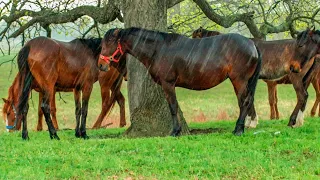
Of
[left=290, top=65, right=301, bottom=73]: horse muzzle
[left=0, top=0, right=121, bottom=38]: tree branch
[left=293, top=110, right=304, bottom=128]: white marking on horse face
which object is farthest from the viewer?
[left=0, top=0, right=121, bottom=38]: tree branch

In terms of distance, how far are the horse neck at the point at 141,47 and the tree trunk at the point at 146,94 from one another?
1020 millimetres

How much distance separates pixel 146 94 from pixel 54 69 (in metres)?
2.09

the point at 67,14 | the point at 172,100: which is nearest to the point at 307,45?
the point at 172,100

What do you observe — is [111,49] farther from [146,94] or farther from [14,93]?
[14,93]

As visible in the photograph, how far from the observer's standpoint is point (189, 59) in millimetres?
10523

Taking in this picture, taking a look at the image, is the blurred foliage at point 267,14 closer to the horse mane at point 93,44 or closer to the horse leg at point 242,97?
the horse mane at point 93,44

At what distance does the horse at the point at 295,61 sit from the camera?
11727mm

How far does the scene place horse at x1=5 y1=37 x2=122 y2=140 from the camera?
10.6 m

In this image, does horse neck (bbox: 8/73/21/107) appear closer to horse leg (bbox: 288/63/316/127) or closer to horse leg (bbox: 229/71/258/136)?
horse leg (bbox: 229/71/258/136)

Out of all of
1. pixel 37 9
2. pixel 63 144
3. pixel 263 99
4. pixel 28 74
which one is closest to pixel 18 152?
pixel 63 144

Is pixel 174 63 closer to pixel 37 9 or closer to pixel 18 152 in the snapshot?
pixel 18 152

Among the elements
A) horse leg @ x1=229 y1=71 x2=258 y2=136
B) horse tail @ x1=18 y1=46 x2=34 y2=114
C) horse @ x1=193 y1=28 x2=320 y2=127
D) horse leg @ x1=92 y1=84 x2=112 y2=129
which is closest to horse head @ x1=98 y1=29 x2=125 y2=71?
horse tail @ x1=18 y1=46 x2=34 y2=114

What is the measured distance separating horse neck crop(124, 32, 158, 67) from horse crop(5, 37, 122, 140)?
136 centimetres

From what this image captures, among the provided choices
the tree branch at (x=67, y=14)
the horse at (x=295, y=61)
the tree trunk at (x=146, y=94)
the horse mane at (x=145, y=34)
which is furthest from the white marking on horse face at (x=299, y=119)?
the tree branch at (x=67, y=14)
